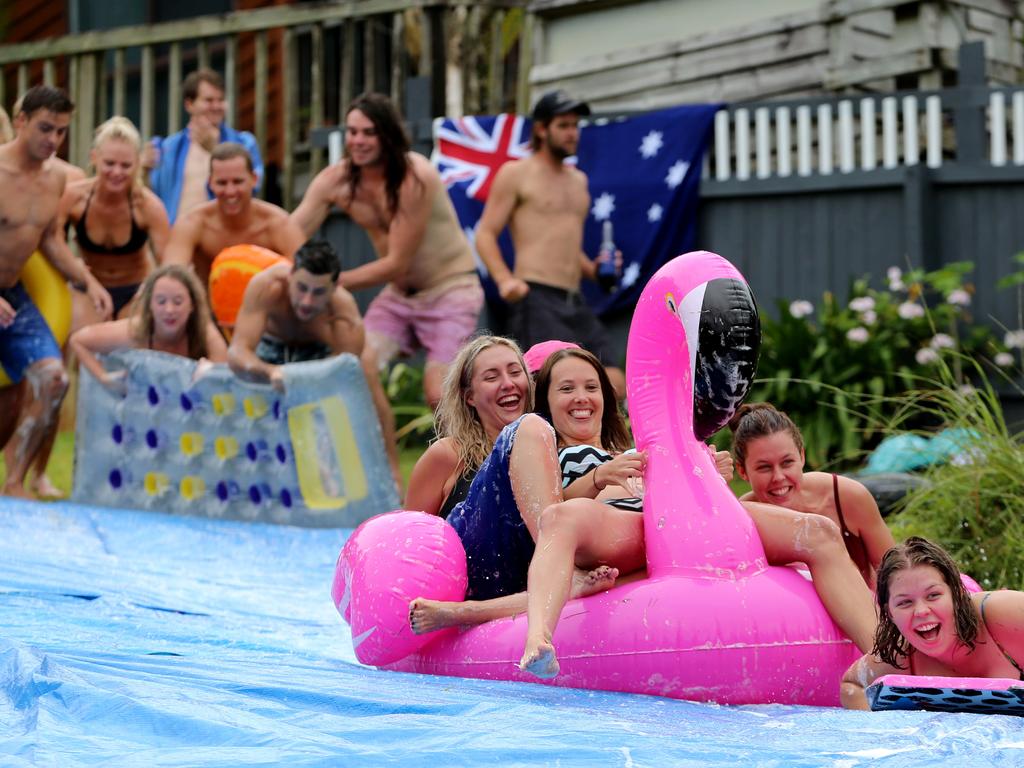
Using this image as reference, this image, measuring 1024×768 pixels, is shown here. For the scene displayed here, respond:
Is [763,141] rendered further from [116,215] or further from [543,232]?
[116,215]

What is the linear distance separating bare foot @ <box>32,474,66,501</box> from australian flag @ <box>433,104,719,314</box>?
3.08m

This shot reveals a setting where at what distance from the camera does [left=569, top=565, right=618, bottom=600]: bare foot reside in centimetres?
402

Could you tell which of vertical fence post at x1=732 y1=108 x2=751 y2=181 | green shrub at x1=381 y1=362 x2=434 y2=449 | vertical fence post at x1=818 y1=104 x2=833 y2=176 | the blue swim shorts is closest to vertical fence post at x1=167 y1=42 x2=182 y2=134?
green shrub at x1=381 y1=362 x2=434 y2=449

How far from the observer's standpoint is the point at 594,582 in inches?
159

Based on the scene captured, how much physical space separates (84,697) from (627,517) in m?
1.46

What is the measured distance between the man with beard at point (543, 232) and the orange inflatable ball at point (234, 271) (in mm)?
1294

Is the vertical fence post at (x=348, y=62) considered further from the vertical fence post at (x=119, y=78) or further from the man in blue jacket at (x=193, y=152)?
the vertical fence post at (x=119, y=78)

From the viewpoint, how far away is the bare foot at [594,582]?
158 inches

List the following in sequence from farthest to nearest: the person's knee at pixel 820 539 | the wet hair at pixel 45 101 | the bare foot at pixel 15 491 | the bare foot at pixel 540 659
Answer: the bare foot at pixel 15 491
the wet hair at pixel 45 101
the person's knee at pixel 820 539
the bare foot at pixel 540 659

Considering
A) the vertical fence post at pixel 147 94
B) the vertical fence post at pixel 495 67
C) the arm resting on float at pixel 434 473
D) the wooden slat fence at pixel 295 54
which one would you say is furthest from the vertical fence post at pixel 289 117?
the arm resting on float at pixel 434 473

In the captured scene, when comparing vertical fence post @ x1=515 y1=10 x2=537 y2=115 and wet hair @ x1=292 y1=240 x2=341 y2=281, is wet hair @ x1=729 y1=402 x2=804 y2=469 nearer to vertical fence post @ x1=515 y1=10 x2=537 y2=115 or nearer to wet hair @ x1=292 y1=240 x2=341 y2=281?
wet hair @ x1=292 y1=240 x2=341 y2=281

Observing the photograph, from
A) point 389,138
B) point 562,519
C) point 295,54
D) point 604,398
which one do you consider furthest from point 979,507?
point 295,54

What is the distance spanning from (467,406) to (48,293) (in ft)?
14.0

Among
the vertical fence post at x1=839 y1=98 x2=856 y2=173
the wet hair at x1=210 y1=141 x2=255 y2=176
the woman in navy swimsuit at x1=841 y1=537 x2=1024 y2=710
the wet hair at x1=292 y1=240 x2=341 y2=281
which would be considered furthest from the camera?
the vertical fence post at x1=839 y1=98 x2=856 y2=173
